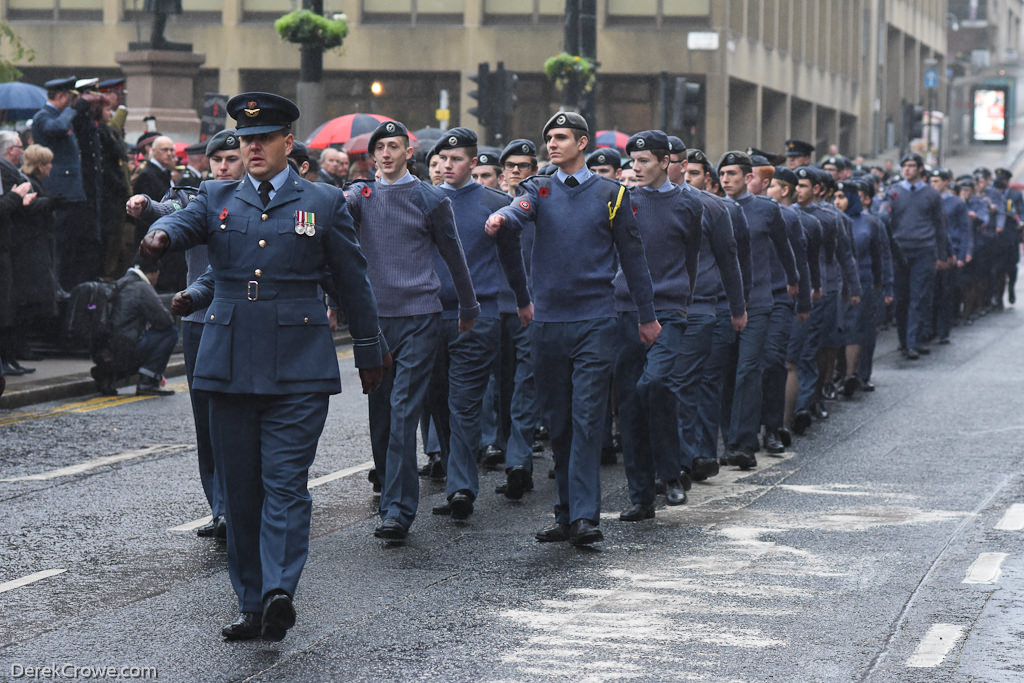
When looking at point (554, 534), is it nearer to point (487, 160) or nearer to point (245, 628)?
point (245, 628)

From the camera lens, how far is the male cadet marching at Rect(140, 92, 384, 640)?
262 inches

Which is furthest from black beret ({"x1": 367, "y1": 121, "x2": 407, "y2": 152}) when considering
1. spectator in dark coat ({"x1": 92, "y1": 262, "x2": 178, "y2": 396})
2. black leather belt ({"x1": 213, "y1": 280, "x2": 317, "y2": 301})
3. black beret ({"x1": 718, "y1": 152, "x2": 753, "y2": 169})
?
spectator in dark coat ({"x1": 92, "y1": 262, "x2": 178, "y2": 396})

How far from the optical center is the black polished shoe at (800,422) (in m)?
13.5

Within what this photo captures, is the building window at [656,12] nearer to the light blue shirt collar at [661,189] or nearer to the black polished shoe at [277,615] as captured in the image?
the light blue shirt collar at [661,189]

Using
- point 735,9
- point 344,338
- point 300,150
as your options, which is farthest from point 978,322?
point 735,9

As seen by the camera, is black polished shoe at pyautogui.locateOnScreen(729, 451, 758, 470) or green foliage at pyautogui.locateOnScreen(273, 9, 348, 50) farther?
green foliage at pyautogui.locateOnScreen(273, 9, 348, 50)

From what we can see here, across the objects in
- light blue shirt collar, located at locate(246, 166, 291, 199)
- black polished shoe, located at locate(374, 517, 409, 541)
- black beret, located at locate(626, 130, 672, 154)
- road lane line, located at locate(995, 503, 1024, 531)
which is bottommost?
road lane line, located at locate(995, 503, 1024, 531)

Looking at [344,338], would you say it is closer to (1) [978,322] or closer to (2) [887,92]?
(1) [978,322]

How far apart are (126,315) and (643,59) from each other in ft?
119

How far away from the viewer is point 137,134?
23438 mm

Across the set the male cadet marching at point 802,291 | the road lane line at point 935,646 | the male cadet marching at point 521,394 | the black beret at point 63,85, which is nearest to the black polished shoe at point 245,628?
the road lane line at point 935,646

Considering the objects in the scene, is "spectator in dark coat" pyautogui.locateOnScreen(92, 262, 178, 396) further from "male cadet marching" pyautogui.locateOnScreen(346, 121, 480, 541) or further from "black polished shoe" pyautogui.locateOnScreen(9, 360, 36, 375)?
"male cadet marching" pyautogui.locateOnScreen(346, 121, 480, 541)

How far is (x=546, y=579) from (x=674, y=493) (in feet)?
7.44

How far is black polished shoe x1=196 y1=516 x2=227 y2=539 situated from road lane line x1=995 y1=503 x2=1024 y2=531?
3964mm
